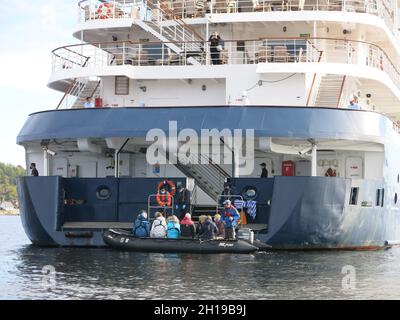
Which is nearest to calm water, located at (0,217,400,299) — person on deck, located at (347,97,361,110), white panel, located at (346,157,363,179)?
white panel, located at (346,157,363,179)

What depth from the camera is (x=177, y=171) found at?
27.9 metres

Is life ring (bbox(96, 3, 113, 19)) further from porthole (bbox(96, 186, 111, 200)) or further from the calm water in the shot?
the calm water

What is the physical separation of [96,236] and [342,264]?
23.0 ft

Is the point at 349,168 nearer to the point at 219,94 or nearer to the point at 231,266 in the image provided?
the point at 219,94

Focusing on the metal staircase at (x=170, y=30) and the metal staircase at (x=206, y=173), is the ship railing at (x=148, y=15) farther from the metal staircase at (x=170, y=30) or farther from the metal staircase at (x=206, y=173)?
the metal staircase at (x=206, y=173)

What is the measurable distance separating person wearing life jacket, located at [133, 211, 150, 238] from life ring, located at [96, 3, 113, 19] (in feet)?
26.2

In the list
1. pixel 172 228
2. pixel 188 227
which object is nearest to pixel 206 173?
pixel 188 227

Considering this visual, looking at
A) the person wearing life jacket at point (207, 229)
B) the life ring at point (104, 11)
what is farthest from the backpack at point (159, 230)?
the life ring at point (104, 11)

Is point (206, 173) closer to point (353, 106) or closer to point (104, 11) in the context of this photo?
point (353, 106)

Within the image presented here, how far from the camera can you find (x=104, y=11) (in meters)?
29.8

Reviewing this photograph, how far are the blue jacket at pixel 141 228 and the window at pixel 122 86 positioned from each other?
16.8 ft

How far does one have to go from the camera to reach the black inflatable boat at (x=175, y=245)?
2386 cm
